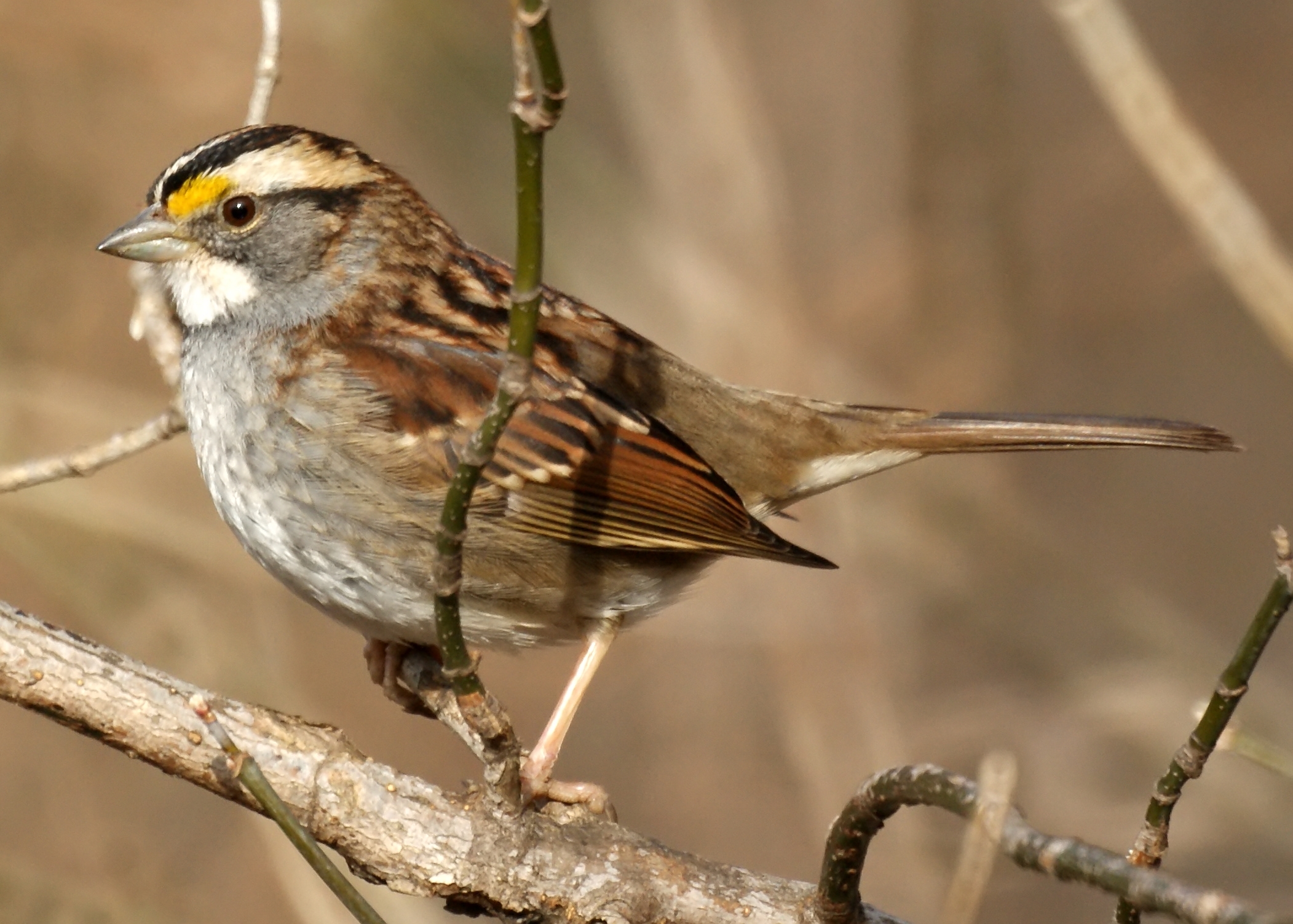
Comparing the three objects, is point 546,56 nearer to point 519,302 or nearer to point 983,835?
point 519,302

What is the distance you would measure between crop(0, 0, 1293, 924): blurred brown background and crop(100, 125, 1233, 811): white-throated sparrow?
2.76ft

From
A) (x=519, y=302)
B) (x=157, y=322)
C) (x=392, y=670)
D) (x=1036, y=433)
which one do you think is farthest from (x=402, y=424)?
(x=1036, y=433)

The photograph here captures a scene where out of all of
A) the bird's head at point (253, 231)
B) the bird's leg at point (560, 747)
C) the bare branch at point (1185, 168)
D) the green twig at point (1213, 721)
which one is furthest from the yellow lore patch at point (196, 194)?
the green twig at point (1213, 721)

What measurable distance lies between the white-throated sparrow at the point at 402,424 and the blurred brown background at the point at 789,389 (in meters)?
0.84

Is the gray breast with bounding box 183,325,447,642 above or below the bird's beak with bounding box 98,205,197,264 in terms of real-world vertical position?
below

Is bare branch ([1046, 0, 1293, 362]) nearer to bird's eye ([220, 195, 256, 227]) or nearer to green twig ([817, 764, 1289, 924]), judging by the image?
green twig ([817, 764, 1289, 924])

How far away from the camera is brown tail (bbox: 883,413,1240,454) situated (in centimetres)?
354

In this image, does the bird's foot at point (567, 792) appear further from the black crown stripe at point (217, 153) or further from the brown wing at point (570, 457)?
the black crown stripe at point (217, 153)

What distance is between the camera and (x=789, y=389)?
5.60 meters

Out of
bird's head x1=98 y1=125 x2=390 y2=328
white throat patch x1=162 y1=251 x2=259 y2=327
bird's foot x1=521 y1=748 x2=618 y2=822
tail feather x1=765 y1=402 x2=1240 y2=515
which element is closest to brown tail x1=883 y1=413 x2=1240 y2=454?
tail feather x1=765 y1=402 x2=1240 y2=515

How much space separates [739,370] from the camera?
5.70 m

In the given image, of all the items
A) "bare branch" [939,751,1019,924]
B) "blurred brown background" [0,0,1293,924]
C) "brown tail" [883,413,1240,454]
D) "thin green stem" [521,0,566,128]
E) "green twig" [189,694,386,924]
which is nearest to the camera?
"thin green stem" [521,0,566,128]

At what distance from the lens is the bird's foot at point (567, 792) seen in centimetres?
305

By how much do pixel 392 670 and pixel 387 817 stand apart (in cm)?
64
